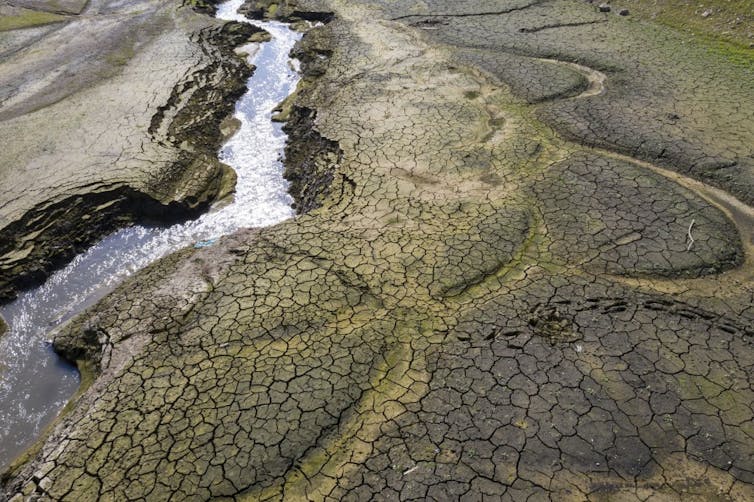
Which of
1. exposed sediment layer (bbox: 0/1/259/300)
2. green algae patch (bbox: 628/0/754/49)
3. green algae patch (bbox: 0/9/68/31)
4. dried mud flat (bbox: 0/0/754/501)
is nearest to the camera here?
dried mud flat (bbox: 0/0/754/501)

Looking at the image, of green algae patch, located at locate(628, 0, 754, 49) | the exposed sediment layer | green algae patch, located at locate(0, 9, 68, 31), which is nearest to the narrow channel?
the exposed sediment layer

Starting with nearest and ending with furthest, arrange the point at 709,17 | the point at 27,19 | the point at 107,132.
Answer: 1. the point at 107,132
2. the point at 709,17
3. the point at 27,19

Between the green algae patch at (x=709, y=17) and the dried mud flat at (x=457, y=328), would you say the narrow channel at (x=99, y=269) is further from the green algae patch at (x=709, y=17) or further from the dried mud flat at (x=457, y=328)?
the green algae patch at (x=709, y=17)

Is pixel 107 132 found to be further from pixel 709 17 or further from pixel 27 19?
pixel 709 17

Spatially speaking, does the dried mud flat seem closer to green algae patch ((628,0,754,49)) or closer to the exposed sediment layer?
the exposed sediment layer

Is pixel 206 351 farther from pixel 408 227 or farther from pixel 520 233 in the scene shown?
pixel 520 233

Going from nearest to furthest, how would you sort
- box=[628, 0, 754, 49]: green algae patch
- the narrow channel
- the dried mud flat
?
the dried mud flat → the narrow channel → box=[628, 0, 754, 49]: green algae patch

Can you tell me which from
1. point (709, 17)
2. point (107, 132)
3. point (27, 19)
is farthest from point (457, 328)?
point (27, 19)
